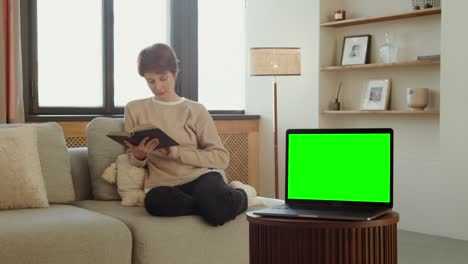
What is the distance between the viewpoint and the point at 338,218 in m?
1.72

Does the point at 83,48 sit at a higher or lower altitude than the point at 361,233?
Answer: higher

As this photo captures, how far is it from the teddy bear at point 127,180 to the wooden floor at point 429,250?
4.97ft

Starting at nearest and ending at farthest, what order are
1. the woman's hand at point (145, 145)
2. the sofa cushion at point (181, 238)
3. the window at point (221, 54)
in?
the sofa cushion at point (181, 238)
the woman's hand at point (145, 145)
the window at point (221, 54)

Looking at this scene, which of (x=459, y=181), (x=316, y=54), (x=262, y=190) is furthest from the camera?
(x=262, y=190)

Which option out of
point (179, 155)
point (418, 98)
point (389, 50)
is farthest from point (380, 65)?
point (179, 155)

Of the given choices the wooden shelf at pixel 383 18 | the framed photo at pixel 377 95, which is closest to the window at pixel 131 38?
the wooden shelf at pixel 383 18

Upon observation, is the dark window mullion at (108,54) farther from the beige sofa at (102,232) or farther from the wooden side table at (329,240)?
the wooden side table at (329,240)

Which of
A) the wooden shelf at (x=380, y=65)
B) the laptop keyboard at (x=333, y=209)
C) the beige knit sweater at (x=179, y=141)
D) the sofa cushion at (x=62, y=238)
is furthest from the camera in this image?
the wooden shelf at (x=380, y=65)

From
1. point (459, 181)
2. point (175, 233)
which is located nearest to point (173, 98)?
point (175, 233)

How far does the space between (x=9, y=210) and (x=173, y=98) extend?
0.94 m

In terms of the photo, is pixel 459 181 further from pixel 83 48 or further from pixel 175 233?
pixel 83 48

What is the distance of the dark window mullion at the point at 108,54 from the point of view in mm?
5070

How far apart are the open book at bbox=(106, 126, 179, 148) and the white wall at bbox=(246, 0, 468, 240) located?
89.1 inches

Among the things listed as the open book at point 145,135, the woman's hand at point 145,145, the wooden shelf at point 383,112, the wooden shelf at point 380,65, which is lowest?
the woman's hand at point 145,145
